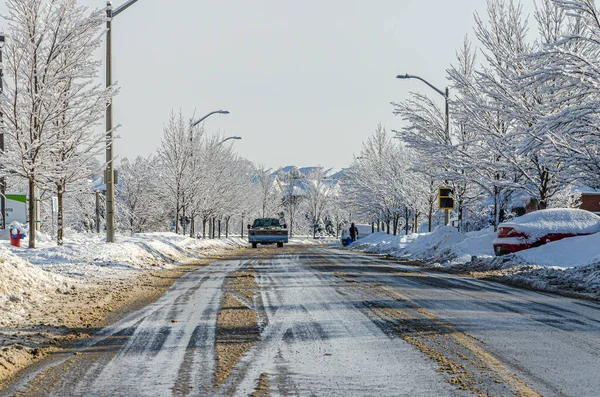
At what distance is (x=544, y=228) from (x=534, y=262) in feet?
6.08

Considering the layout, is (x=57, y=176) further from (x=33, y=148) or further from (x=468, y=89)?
(x=468, y=89)

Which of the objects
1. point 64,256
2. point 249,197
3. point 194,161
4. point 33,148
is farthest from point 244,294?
point 249,197

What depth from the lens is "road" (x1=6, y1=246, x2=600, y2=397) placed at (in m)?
4.93

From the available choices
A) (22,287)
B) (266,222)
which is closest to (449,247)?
(22,287)

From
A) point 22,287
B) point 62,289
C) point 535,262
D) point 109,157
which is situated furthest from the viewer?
point 109,157

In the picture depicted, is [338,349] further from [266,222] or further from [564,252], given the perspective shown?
[266,222]

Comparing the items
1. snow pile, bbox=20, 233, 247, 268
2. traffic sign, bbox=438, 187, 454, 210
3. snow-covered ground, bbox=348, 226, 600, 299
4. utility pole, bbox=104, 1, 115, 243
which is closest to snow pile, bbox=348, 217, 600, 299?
snow-covered ground, bbox=348, 226, 600, 299

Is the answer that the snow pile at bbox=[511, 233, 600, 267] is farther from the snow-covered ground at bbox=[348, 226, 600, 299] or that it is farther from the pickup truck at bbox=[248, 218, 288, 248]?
the pickup truck at bbox=[248, 218, 288, 248]

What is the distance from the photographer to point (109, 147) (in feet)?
66.4

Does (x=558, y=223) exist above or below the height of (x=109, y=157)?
below

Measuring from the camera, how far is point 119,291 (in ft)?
38.2

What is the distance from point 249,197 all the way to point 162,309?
6441cm

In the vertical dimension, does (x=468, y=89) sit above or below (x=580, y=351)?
above

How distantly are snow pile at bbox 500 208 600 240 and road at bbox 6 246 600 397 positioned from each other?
24.1ft
